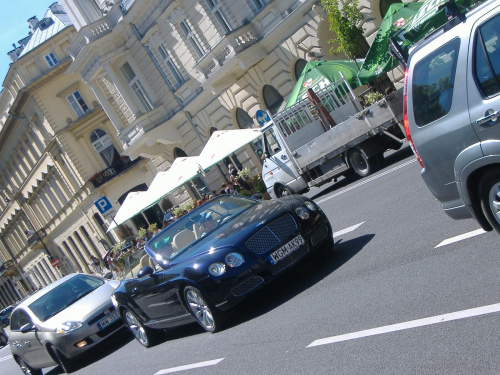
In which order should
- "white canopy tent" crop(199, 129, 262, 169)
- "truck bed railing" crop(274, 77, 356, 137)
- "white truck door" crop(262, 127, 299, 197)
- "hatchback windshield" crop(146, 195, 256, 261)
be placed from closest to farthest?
"hatchback windshield" crop(146, 195, 256, 261), "truck bed railing" crop(274, 77, 356, 137), "white truck door" crop(262, 127, 299, 197), "white canopy tent" crop(199, 129, 262, 169)

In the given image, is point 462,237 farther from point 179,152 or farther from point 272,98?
point 179,152

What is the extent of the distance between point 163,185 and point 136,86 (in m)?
11.8

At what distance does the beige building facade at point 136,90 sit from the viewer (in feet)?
91.6

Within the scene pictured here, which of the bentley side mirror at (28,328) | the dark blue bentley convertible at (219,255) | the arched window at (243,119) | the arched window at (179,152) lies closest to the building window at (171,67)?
the arched window at (243,119)

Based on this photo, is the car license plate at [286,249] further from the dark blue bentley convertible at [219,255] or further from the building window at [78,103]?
the building window at [78,103]

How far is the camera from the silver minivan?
18.8ft

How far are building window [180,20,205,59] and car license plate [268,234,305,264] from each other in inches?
912

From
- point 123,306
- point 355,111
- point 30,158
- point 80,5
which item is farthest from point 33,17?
point 123,306

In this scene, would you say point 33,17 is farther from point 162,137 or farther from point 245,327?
point 245,327

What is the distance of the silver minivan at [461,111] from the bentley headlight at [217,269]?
295 cm

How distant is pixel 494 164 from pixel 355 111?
1217cm

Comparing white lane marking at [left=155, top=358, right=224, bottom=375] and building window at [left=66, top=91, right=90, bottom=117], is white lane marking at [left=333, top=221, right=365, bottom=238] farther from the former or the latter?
building window at [left=66, top=91, right=90, bottom=117]

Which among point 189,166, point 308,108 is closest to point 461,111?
point 308,108

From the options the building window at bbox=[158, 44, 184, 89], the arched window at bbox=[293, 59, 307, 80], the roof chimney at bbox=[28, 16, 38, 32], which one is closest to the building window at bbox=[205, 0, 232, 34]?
the arched window at bbox=[293, 59, 307, 80]
